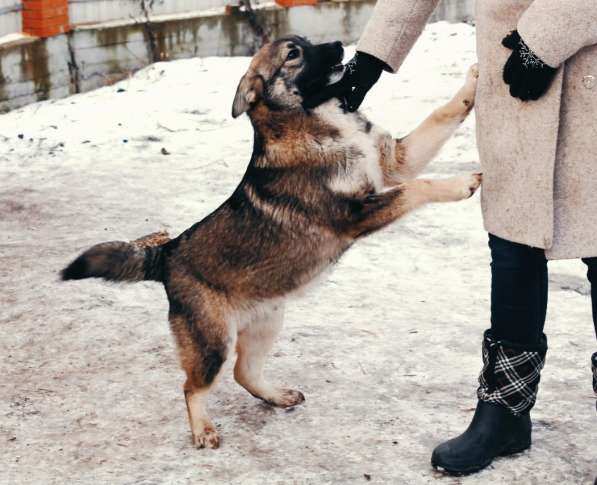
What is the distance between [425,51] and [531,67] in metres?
8.69

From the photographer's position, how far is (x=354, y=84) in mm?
3609

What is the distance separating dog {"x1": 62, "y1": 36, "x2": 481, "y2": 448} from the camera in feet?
11.7

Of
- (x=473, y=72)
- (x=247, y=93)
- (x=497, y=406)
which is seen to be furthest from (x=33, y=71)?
(x=497, y=406)

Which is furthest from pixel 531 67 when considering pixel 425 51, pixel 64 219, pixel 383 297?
pixel 425 51

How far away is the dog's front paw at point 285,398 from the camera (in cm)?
387

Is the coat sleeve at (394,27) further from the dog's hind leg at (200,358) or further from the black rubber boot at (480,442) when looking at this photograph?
the black rubber boot at (480,442)

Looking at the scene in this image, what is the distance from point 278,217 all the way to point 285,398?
733 mm

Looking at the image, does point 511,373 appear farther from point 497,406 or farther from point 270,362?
point 270,362

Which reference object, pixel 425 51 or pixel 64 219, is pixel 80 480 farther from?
pixel 425 51

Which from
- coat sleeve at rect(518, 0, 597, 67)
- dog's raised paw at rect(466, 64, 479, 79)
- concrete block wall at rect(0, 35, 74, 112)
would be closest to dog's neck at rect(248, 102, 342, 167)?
dog's raised paw at rect(466, 64, 479, 79)

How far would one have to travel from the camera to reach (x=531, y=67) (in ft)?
9.34

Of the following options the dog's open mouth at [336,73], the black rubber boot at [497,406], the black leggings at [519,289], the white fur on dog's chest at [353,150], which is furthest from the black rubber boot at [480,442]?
the dog's open mouth at [336,73]

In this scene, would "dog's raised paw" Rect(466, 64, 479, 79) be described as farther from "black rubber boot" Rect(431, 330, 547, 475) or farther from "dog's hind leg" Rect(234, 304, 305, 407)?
"dog's hind leg" Rect(234, 304, 305, 407)

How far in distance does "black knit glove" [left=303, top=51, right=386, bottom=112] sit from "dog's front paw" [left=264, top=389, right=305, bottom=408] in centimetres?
110
